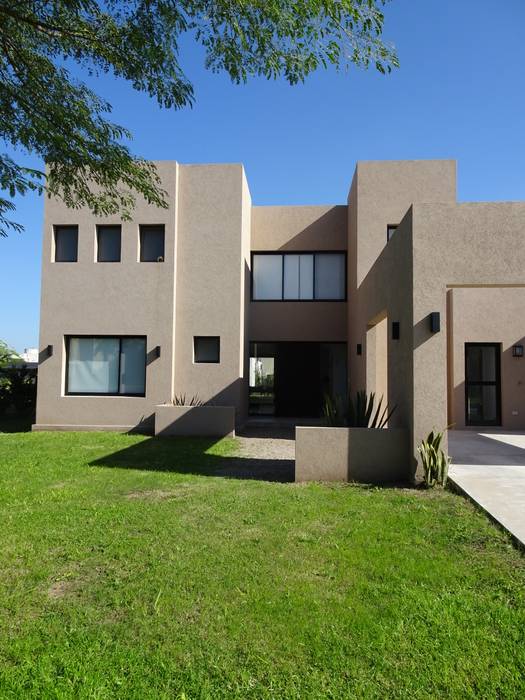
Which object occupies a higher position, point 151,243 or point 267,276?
point 151,243

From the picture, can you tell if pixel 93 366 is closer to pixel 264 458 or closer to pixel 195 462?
pixel 195 462

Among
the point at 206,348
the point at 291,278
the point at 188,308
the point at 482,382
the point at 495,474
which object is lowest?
the point at 495,474

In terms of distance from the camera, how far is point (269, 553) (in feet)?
14.7

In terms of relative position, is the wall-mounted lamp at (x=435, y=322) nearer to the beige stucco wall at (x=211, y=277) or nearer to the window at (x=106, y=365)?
the beige stucco wall at (x=211, y=277)

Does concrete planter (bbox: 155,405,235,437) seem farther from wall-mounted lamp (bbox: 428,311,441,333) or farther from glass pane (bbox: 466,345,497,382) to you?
glass pane (bbox: 466,345,497,382)

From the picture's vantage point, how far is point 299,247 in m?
16.3

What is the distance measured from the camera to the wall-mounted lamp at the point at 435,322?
6.93 m

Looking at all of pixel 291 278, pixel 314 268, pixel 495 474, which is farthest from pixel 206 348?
pixel 495 474

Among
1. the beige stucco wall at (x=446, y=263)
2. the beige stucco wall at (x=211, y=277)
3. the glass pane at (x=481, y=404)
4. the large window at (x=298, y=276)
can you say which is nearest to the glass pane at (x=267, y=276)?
the large window at (x=298, y=276)

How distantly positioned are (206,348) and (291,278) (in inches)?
169

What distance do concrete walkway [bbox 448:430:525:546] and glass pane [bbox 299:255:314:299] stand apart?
275 inches

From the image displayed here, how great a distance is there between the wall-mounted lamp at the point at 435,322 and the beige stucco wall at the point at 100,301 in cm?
874

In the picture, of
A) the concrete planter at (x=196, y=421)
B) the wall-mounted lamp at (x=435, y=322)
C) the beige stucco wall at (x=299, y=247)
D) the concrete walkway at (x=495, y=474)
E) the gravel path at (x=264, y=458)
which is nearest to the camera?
the concrete walkway at (x=495, y=474)

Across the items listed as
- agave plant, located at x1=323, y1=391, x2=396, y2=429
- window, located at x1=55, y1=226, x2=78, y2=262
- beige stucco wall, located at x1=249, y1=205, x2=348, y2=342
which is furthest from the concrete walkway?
window, located at x1=55, y1=226, x2=78, y2=262
